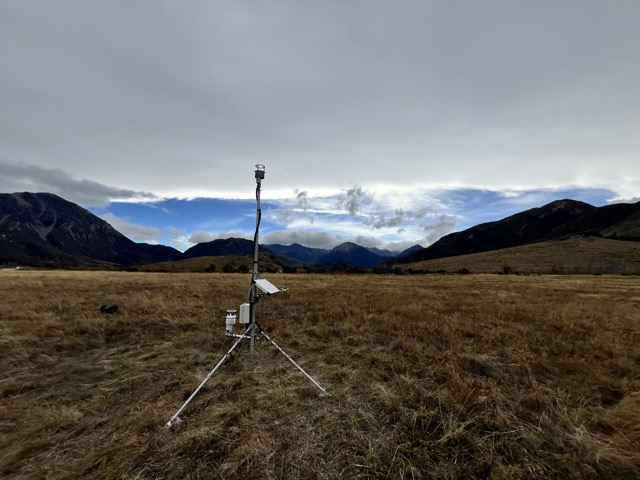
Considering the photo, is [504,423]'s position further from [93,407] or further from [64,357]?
[64,357]

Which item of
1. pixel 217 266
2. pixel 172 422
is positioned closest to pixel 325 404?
pixel 172 422

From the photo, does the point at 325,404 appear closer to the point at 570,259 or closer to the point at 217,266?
the point at 217,266

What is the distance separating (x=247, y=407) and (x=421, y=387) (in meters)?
3.29

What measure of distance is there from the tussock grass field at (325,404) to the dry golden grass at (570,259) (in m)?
87.2

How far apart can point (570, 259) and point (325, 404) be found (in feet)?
414

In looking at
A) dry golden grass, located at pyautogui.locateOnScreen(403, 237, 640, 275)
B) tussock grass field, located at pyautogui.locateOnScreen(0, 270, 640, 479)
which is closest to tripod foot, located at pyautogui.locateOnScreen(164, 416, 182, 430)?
tussock grass field, located at pyautogui.locateOnScreen(0, 270, 640, 479)

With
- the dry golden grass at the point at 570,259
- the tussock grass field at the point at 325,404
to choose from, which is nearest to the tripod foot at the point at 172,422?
the tussock grass field at the point at 325,404

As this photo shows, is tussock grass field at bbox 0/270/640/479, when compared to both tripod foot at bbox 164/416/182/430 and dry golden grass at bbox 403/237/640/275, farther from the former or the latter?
dry golden grass at bbox 403/237/640/275

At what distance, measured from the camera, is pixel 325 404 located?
529cm

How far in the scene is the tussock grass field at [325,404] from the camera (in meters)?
3.77

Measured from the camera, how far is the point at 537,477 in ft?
11.5

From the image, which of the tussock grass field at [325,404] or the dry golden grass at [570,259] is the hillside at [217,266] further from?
the dry golden grass at [570,259]

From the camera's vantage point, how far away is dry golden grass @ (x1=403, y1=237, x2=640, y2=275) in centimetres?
8562

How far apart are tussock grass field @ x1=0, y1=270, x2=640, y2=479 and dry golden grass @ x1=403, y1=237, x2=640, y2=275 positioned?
8720 centimetres
